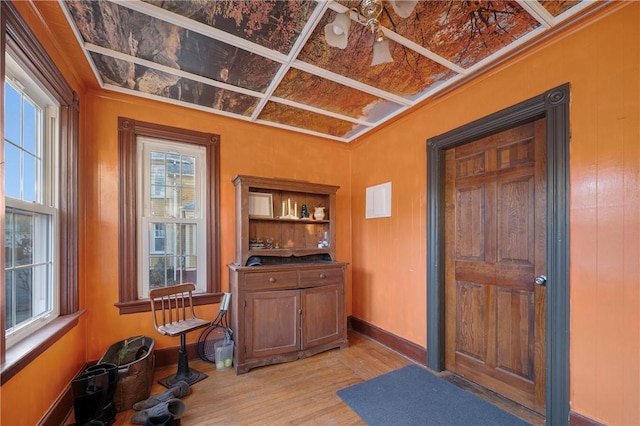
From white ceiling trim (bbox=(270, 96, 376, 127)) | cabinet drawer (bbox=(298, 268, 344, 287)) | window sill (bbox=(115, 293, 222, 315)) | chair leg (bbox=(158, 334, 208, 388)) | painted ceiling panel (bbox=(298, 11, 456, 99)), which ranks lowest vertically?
chair leg (bbox=(158, 334, 208, 388))

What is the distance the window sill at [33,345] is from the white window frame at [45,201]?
59 mm

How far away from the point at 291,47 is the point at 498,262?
2.40 m

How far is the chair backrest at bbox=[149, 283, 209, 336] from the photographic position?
8.54ft

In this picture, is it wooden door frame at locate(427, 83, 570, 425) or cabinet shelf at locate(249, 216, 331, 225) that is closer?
wooden door frame at locate(427, 83, 570, 425)

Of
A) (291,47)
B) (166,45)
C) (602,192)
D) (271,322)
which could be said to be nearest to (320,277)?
(271,322)

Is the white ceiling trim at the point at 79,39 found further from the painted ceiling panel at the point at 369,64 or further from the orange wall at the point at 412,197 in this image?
the painted ceiling panel at the point at 369,64

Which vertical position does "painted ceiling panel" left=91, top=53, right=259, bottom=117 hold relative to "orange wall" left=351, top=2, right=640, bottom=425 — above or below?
above

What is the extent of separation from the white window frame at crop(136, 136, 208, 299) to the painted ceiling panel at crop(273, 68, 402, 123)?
121cm

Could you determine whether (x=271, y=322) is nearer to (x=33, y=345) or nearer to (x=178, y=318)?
(x=178, y=318)

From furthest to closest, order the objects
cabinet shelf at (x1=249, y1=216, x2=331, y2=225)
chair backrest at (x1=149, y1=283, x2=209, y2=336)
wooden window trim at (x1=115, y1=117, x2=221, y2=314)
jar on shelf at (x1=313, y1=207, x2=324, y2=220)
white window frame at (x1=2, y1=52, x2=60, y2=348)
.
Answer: jar on shelf at (x1=313, y1=207, x2=324, y2=220) → cabinet shelf at (x1=249, y1=216, x2=331, y2=225) → wooden window trim at (x1=115, y1=117, x2=221, y2=314) → chair backrest at (x1=149, y1=283, x2=209, y2=336) → white window frame at (x1=2, y1=52, x2=60, y2=348)

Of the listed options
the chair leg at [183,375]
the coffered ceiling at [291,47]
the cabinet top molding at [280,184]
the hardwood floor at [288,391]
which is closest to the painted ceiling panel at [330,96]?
the coffered ceiling at [291,47]

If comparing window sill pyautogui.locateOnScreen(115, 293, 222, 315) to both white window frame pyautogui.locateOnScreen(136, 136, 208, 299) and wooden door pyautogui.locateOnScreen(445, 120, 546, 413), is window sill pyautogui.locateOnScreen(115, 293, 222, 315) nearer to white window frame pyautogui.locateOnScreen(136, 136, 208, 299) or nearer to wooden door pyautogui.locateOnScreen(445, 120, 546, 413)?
white window frame pyautogui.locateOnScreen(136, 136, 208, 299)

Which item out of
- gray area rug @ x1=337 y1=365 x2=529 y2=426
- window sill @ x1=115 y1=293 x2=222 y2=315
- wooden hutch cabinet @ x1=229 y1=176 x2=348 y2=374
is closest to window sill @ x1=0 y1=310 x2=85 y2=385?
window sill @ x1=115 y1=293 x2=222 y2=315

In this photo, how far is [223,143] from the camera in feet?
10.6
